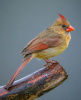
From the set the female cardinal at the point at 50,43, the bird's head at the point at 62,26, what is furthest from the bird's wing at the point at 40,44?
the bird's head at the point at 62,26

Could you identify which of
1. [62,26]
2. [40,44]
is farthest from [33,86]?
[62,26]

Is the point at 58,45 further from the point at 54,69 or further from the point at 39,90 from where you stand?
the point at 39,90

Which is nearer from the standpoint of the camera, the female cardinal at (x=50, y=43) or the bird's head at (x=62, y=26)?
the female cardinal at (x=50, y=43)

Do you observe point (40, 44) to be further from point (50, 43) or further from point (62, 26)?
point (62, 26)

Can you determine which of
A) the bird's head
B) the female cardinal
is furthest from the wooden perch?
the bird's head

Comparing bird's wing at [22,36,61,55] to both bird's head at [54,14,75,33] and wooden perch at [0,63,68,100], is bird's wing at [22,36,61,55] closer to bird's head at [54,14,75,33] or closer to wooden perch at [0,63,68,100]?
bird's head at [54,14,75,33]

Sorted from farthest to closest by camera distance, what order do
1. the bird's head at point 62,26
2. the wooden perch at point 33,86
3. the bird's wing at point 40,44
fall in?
1. the bird's head at point 62,26
2. the bird's wing at point 40,44
3. the wooden perch at point 33,86

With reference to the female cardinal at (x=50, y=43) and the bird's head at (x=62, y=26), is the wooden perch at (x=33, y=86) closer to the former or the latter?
the female cardinal at (x=50, y=43)
